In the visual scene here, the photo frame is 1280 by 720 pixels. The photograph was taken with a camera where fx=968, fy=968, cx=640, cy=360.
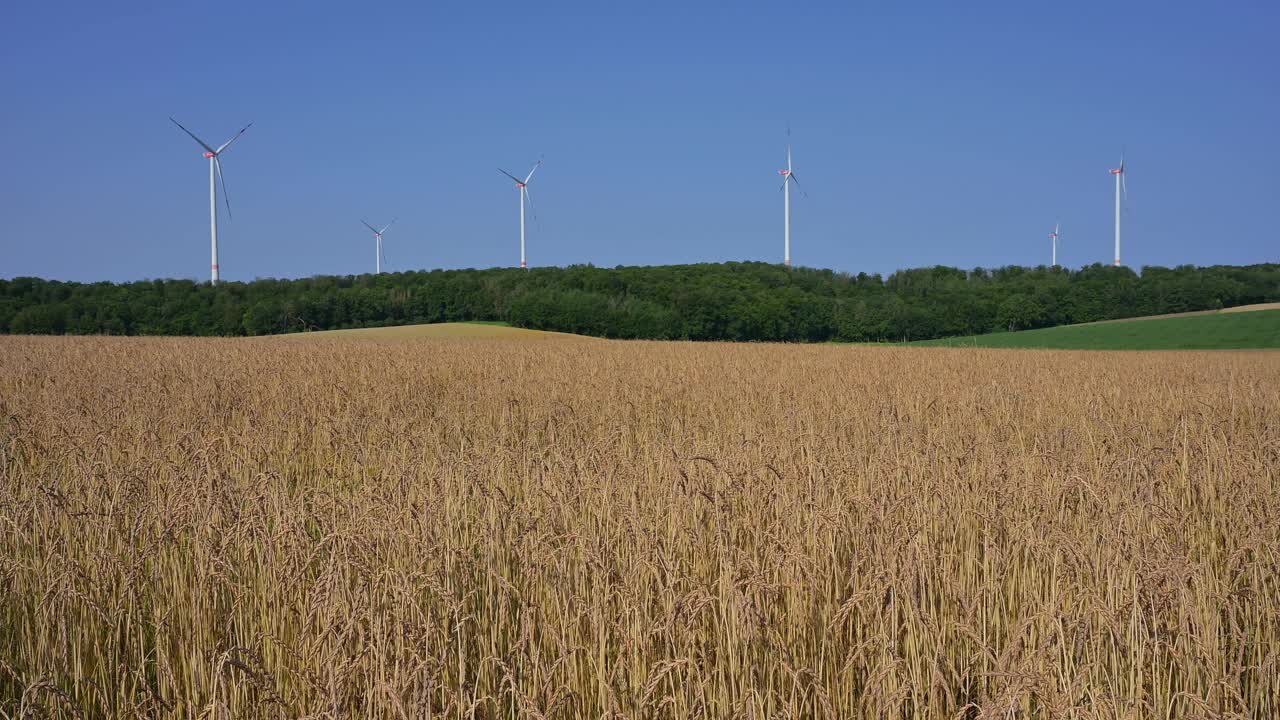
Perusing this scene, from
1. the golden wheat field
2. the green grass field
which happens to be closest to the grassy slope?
the green grass field

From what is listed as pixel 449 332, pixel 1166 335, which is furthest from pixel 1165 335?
pixel 449 332

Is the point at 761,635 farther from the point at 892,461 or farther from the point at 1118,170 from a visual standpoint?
the point at 1118,170

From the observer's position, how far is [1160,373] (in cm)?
1998

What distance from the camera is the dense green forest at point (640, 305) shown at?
75.4 m

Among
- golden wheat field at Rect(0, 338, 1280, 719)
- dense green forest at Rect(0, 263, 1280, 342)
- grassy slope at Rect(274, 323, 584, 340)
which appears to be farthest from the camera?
dense green forest at Rect(0, 263, 1280, 342)

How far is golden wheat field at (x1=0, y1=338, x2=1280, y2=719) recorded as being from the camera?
10.8 feet

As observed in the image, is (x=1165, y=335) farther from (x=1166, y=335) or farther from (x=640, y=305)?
(x=640, y=305)

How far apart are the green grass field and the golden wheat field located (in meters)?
50.0

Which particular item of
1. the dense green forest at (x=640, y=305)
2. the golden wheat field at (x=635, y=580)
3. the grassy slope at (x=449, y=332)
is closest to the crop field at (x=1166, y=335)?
the dense green forest at (x=640, y=305)

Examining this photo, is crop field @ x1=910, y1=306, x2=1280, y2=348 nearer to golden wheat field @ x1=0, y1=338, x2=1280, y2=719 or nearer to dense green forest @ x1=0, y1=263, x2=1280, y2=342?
dense green forest @ x1=0, y1=263, x2=1280, y2=342

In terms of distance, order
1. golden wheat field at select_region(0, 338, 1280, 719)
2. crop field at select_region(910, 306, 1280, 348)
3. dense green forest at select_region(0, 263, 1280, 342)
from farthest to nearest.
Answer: dense green forest at select_region(0, 263, 1280, 342)
crop field at select_region(910, 306, 1280, 348)
golden wheat field at select_region(0, 338, 1280, 719)

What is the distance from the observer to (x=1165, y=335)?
57875mm

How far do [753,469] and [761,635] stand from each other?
8.03 feet

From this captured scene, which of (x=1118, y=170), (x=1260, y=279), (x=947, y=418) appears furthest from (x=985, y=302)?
(x=947, y=418)
